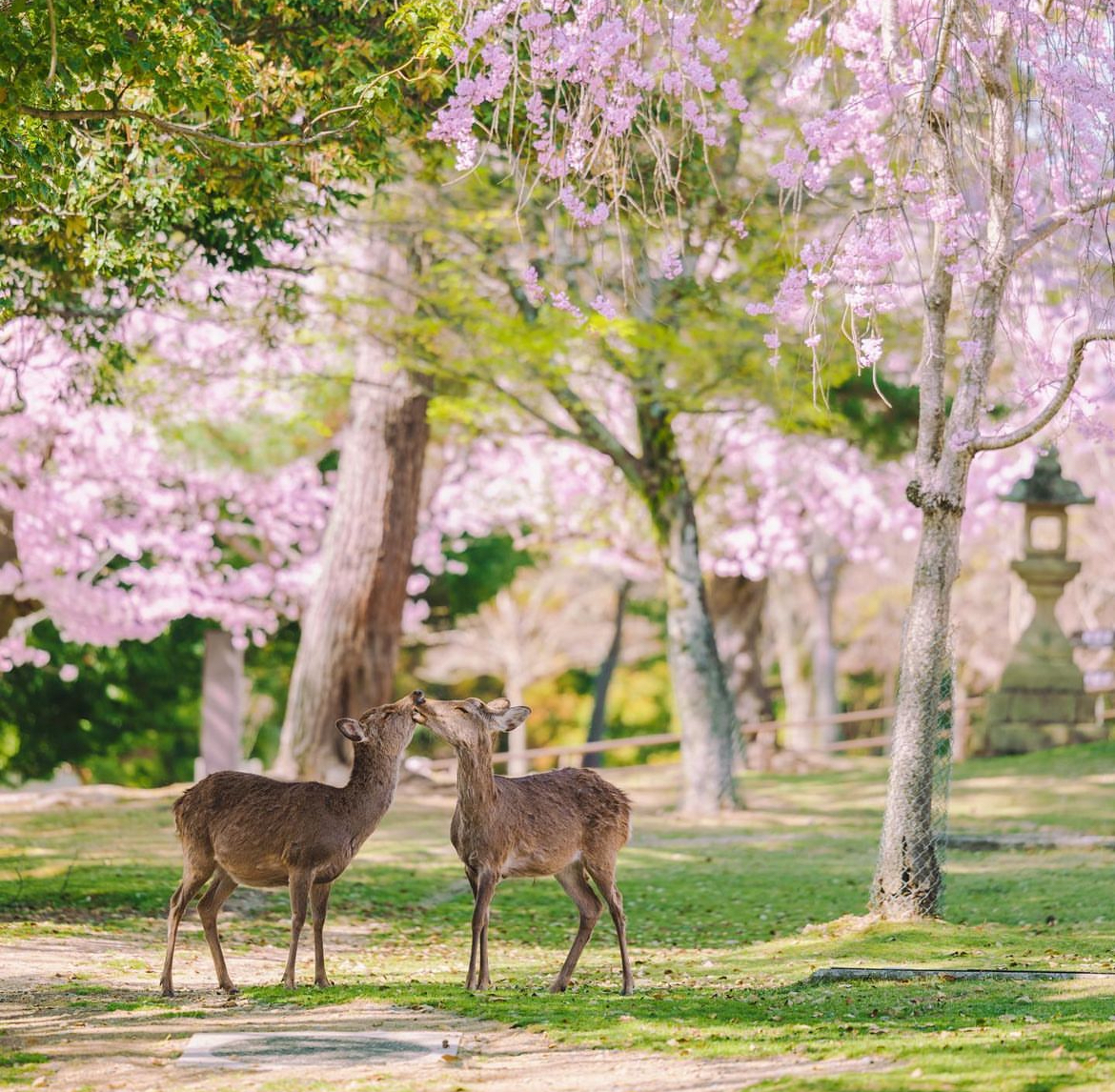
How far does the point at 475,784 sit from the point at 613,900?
3.12 feet

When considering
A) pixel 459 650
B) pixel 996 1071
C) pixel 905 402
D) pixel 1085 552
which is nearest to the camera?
pixel 996 1071

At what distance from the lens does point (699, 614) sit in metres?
18.5

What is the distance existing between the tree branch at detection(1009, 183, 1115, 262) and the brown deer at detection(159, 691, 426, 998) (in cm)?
444

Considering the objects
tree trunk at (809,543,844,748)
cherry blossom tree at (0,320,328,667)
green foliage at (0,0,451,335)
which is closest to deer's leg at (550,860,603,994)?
green foliage at (0,0,451,335)

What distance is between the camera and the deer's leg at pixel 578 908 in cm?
796

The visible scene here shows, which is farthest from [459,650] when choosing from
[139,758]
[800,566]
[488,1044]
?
[488,1044]

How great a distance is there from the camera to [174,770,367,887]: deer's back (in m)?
7.80

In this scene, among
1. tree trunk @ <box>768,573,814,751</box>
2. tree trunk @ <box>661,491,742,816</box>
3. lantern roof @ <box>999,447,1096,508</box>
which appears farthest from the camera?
tree trunk @ <box>768,573,814,751</box>

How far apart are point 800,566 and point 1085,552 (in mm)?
10741

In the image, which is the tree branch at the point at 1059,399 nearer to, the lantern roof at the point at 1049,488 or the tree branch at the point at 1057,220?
the tree branch at the point at 1057,220

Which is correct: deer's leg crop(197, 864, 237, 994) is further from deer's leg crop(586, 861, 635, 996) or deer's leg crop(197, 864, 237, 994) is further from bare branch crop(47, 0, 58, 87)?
bare branch crop(47, 0, 58, 87)

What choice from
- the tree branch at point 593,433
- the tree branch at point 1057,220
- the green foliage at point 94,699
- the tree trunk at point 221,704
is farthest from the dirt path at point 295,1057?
the green foliage at point 94,699

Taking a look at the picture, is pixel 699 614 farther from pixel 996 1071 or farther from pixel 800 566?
pixel 996 1071

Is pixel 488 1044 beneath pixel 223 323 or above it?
beneath
